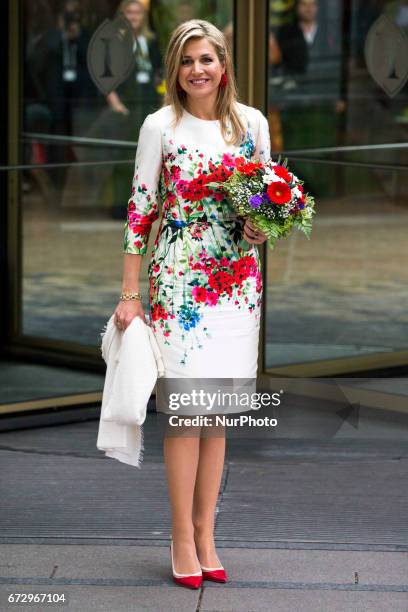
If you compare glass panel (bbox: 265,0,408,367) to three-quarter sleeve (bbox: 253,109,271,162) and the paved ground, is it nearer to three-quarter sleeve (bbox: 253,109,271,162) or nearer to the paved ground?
the paved ground

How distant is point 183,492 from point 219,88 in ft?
4.53

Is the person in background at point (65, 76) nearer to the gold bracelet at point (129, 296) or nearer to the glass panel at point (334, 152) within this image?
the glass panel at point (334, 152)

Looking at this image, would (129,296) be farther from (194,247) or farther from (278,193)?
(278,193)

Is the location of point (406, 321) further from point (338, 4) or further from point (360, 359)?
point (338, 4)

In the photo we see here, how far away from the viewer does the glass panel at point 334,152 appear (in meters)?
6.88

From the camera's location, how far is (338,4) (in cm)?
702

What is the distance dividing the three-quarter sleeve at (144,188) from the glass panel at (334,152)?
8.87 feet

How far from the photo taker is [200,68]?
13.0 feet

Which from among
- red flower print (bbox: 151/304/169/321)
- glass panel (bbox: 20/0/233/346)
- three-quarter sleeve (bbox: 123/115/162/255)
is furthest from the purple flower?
glass panel (bbox: 20/0/233/346)

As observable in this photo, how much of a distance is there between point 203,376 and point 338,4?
367 cm

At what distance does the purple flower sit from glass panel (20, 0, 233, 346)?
287 centimetres

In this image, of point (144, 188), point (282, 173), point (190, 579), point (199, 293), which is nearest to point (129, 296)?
point (199, 293)

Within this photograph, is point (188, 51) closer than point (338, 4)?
Yes

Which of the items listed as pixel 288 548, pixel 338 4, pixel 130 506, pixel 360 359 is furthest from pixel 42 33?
pixel 288 548
